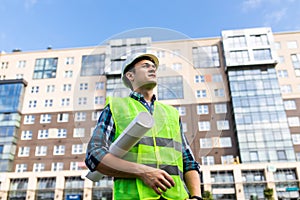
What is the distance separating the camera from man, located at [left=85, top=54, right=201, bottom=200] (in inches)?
67.0

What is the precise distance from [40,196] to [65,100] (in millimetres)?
13115

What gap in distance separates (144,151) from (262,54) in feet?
132

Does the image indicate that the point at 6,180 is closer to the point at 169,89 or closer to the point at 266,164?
the point at 266,164

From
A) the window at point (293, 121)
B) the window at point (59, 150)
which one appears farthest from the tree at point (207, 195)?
the window at point (59, 150)

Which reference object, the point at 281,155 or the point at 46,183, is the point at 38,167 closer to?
the point at 46,183

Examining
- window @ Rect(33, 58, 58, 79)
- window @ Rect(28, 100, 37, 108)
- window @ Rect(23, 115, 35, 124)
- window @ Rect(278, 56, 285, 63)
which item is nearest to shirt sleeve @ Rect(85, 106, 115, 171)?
window @ Rect(23, 115, 35, 124)

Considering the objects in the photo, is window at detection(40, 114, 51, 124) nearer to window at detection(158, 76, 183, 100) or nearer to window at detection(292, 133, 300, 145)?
window at detection(292, 133, 300, 145)

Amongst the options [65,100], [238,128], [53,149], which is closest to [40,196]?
[53,149]

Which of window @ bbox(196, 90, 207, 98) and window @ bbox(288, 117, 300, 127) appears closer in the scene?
window @ bbox(196, 90, 207, 98)

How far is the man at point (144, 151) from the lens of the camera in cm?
170

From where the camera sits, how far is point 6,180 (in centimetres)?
3500

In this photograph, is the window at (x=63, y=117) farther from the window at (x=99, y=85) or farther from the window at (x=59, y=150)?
the window at (x=99, y=85)

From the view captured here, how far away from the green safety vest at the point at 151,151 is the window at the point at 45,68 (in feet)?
140

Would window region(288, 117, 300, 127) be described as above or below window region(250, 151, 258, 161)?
above
